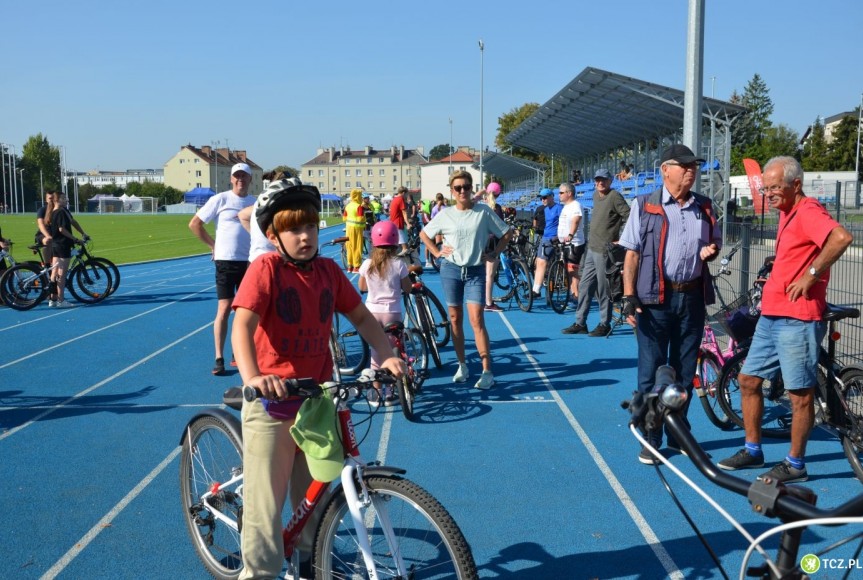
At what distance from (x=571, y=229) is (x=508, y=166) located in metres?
55.9

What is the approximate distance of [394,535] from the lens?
2.97 m


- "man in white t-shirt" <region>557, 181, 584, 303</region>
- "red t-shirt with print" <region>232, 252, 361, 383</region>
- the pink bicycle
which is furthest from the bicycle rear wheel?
"red t-shirt with print" <region>232, 252, 361, 383</region>

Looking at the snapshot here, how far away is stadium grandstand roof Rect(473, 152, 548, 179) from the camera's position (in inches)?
2434

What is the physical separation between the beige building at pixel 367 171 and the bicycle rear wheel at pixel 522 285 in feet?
476

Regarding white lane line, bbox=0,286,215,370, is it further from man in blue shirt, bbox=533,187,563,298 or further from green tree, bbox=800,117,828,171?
green tree, bbox=800,117,828,171

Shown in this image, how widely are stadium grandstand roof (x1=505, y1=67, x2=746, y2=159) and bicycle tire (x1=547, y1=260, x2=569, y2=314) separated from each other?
8.74m

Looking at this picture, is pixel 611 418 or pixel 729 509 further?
pixel 611 418

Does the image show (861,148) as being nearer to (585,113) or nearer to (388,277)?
(585,113)

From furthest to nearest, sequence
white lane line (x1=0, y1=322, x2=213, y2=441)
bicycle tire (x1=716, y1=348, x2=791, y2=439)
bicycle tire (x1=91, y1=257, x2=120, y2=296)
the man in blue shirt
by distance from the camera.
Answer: bicycle tire (x1=91, y1=257, x2=120, y2=296), the man in blue shirt, white lane line (x1=0, y1=322, x2=213, y2=441), bicycle tire (x1=716, y1=348, x2=791, y2=439)

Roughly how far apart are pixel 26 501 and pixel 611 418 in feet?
14.8

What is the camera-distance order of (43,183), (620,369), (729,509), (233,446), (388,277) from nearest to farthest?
(233,446) < (729,509) < (388,277) < (620,369) < (43,183)

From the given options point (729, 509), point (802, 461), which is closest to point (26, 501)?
point (729, 509)

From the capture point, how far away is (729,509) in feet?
15.2

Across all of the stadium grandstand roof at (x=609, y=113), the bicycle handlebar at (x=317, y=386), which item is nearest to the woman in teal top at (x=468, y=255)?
the bicycle handlebar at (x=317, y=386)
